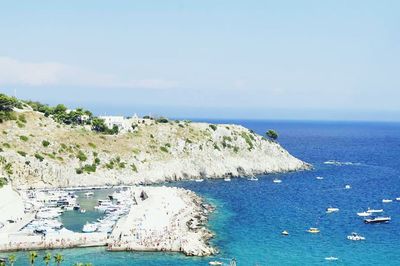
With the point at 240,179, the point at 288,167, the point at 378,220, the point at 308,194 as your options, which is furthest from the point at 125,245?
the point at 288,167

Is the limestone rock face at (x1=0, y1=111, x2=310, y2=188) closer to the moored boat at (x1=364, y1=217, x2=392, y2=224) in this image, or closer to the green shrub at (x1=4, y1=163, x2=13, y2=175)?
the green shrub at (x1=4, y1=163, x2=13, y2=175)

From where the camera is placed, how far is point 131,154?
509 feet

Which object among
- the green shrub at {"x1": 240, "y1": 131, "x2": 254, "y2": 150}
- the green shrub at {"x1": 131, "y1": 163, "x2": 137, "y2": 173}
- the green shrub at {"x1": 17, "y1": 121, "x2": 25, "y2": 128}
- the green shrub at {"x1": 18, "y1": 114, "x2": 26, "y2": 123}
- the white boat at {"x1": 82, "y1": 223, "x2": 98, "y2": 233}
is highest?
the green shrub at {"x1": 18, "y1": 114, "x2": 26, "y2": 123}

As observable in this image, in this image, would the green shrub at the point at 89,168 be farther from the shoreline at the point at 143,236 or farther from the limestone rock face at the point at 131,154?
the shoreline at the point at 143,236

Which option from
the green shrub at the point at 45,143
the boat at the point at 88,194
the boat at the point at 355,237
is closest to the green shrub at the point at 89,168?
the green shrub at the point at 45,143

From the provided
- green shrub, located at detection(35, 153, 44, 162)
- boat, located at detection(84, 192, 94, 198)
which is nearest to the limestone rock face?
green shrub, located at detection(35, 153, 44, 162)

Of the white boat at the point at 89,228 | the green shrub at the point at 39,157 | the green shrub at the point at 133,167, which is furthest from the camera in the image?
the green shrub at the point at 133,167

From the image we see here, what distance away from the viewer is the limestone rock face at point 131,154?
134 m

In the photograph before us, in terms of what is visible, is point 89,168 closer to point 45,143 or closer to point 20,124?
point 45,143

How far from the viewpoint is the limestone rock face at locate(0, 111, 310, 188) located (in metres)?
134

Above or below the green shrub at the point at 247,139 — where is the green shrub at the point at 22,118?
above

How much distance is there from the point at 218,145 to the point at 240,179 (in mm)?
19900

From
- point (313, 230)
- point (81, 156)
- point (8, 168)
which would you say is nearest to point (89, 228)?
point (313, 230)

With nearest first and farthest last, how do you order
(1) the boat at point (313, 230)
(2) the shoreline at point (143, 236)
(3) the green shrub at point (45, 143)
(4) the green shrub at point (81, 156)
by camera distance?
(2) the shoreline at point (143, 236), (1) the boat at point (313, 230), (3) the green shrub at point (45, 143), (4) the green shrub at point (81, 156)
